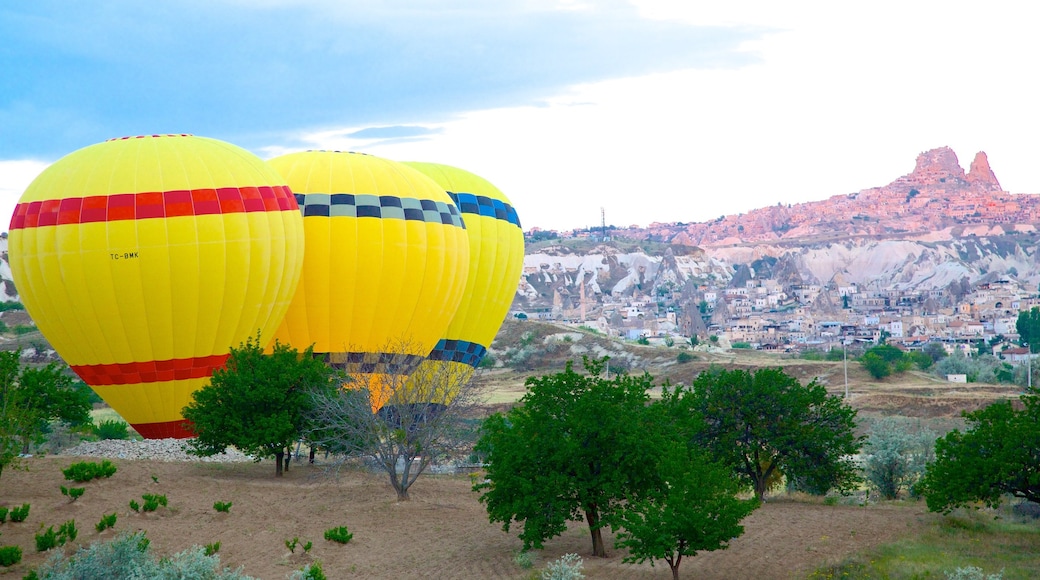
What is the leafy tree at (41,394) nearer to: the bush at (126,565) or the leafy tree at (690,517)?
the bush at (126,565)

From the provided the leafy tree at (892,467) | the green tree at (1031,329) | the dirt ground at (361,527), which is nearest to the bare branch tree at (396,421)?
the dirt ground at (361,527)

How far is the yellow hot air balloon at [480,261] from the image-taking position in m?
34.2

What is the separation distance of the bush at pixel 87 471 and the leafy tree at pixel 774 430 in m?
11.2

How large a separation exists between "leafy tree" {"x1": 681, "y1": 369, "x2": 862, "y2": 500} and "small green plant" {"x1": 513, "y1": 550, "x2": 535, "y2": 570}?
6.67 m

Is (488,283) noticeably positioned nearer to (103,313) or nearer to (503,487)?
(103,313)

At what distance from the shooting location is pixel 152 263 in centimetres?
2572

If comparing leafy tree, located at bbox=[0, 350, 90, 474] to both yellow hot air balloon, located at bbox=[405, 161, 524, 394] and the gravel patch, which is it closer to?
the gravel patch

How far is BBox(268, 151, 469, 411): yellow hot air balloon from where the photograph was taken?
29141mm

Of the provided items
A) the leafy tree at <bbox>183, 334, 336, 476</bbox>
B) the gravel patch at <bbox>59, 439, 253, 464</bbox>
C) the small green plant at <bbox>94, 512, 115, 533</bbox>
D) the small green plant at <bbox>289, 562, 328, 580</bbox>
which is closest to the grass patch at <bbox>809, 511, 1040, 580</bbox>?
the small green plant at <bbox>289, 562, 328, 580</bbox>

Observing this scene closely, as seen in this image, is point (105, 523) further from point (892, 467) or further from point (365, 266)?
point (892, 467)

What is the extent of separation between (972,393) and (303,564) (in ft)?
150

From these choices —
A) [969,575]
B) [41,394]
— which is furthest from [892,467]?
[41,394]

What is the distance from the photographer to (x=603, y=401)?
1811 centimetres

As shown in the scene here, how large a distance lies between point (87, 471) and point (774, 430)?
13.3m
